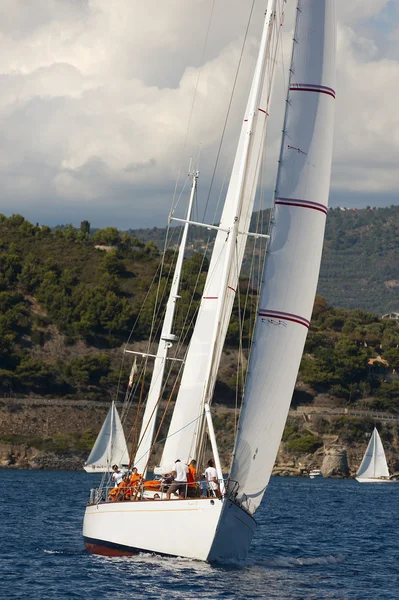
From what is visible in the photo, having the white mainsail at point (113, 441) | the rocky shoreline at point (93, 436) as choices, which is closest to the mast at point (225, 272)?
the white mainsail at point (113, 441)

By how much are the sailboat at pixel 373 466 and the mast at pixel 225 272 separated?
5629 centimetres

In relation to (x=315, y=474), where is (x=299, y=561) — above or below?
below

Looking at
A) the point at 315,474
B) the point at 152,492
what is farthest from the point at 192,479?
the point at 315,474

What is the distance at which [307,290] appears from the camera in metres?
23.4

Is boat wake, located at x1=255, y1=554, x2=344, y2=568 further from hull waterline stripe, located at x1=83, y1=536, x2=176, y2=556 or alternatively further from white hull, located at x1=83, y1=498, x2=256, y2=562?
hull waterline stripe, located at x1=83, y1=536, x2=176, y2=556

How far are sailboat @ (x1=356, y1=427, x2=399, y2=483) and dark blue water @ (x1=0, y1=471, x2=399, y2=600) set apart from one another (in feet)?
116

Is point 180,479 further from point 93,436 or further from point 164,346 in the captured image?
point 93,436

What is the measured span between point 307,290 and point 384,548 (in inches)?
548

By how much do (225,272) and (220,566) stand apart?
664 cm

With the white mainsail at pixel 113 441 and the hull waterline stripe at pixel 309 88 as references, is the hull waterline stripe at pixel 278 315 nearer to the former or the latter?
the hull waterline stripe at pixel 309 88

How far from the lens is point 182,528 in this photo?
23141mm

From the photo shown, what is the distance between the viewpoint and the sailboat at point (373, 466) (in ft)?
277

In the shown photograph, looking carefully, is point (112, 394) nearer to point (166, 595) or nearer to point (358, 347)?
point (358, 347)

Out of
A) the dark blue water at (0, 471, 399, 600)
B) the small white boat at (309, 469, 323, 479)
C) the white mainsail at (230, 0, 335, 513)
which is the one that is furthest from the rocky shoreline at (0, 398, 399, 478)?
the white mainsail at (230, 0, 335, 513)
